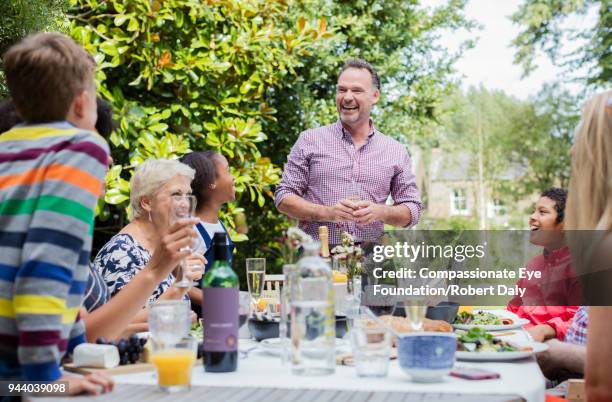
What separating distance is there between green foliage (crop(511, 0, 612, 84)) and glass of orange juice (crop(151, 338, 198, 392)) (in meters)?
15.6

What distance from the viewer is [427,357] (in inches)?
70.0

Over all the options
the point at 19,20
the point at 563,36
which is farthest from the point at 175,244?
the point at 563,36

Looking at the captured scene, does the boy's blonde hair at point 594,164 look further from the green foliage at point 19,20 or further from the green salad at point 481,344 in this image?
the green foliage at point 19,20

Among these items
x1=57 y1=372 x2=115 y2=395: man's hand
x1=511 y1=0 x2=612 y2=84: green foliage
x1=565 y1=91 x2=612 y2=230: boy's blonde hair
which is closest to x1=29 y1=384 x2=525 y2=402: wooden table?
x1=57 y1=372 x2=115 y2=395: man's hand

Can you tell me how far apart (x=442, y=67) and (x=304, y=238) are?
792 cm

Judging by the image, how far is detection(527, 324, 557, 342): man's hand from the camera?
3.23m

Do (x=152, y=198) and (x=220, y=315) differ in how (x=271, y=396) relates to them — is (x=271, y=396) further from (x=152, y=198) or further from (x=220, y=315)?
(x=152, y=198)

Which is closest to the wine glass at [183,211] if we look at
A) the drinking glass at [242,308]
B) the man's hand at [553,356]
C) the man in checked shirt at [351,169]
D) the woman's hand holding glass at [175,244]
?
the woman's hand holding glass at [175,244]

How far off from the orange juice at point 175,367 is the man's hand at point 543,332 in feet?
6.30

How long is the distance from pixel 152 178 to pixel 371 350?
186 cm

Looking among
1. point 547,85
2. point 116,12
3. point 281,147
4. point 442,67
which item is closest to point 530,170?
point 547,85

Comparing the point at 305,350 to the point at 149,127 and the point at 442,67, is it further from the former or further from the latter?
the point at 442,67

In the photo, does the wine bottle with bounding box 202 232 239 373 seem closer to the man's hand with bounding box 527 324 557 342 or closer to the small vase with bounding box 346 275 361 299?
the small vase with bounding box 346 275 361 299

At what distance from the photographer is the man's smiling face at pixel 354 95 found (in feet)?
14.3
